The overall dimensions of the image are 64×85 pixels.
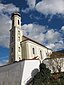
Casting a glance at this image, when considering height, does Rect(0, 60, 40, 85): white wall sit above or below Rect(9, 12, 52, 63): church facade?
below

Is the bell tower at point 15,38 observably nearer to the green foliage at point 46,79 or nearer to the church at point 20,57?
the church at point 20,57

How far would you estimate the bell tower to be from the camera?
59.2 m

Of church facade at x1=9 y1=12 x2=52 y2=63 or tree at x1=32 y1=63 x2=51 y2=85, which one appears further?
church facade at x1=9 y1=12 x2=52 y2=63

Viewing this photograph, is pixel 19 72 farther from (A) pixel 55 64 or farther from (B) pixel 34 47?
(B) pixel 34 47

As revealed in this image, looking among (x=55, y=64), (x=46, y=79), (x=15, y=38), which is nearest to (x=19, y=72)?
(x=46, y=79)

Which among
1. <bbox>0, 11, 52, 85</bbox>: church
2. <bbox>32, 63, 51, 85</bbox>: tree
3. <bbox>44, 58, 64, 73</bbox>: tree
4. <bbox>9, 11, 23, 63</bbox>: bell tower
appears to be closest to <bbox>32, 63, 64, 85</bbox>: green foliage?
<bbox>32, 63, 51, 85</bbox>: tree

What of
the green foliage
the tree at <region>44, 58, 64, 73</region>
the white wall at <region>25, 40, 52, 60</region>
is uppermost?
the white wall at <region>25, 40, 52, 60</region>

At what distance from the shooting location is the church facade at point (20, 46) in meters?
59.0

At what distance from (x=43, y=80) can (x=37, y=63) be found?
516cm

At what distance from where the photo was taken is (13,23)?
63.7 meters

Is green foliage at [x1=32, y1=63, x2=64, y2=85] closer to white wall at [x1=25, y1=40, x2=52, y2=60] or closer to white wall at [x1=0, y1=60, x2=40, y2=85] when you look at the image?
white wall at [x1=0, y1=60, x2=40, y2=85]

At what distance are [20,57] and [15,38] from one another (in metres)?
5.80

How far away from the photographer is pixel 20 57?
59.4 metres

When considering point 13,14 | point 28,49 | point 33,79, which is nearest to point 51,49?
point 28,49
